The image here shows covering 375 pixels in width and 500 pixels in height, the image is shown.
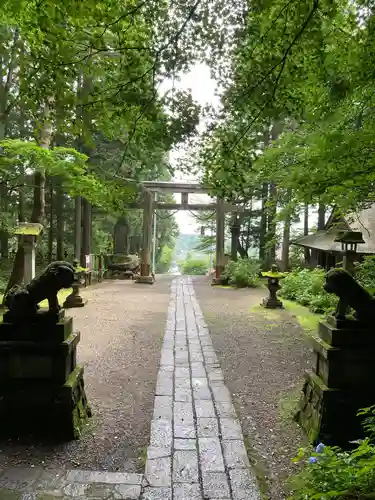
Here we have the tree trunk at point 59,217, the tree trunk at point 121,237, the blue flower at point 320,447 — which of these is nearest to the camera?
the blue flower at point 320,447

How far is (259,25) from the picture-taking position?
2658mm

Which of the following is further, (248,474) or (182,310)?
(182,310)

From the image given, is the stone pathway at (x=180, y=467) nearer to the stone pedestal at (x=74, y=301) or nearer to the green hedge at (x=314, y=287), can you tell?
the green hedge at (x=314, y=287)

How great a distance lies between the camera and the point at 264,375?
5.23 metres

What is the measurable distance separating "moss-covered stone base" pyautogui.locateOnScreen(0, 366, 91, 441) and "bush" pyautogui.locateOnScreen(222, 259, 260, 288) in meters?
11.6

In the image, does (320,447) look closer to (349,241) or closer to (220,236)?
(349,241)

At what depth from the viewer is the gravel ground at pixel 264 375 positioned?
3.21 m

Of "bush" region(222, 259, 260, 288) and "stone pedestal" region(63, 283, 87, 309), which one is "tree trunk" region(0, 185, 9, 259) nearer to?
"stone pedestal" region(63, 283, 87, 309)

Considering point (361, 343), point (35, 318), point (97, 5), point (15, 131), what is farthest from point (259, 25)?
point (15, 131)

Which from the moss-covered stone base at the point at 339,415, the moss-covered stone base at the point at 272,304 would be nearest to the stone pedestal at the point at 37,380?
the moss-covered stone base at the point at 339,415

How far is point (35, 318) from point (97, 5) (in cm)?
252

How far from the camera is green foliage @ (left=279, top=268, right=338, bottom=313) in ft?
31.8

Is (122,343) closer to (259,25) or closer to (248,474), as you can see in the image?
(248,474)

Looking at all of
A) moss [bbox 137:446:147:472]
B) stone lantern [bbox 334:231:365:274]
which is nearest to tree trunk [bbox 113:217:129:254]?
stone lantern [bbox 334:231:365:274]
